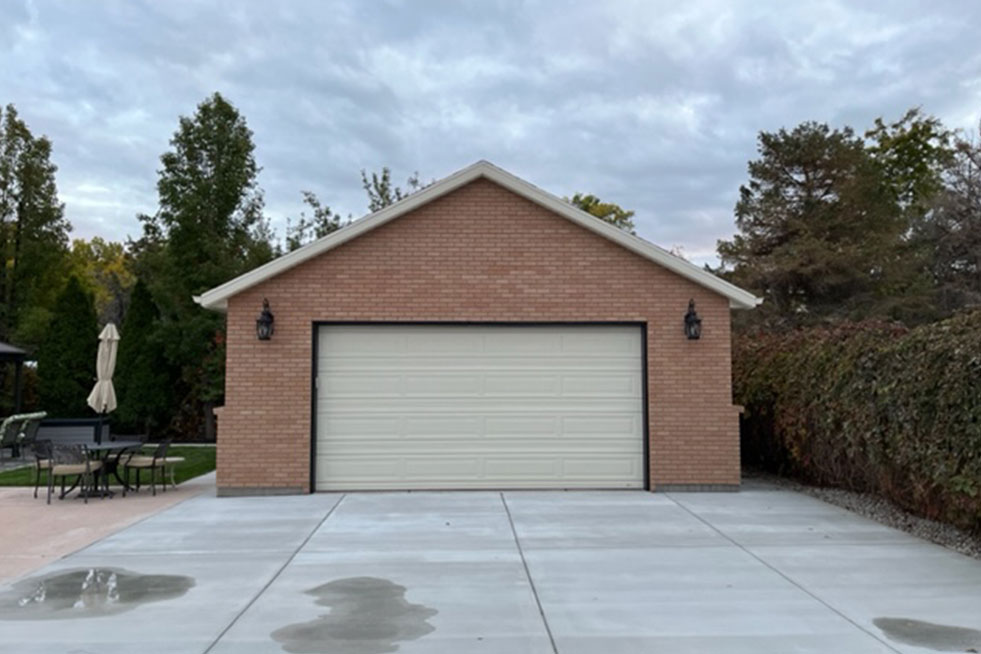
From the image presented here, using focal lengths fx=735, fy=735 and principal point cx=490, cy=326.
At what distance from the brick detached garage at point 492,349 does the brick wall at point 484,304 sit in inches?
0.8

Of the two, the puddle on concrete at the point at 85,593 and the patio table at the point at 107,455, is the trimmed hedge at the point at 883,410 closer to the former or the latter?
the puddle on concrete at the point at 85,593

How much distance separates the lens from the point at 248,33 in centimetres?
1280

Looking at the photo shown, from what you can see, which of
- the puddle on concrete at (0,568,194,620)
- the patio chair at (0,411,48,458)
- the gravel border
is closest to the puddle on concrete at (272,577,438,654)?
the puddle on concrete at (0,568,194,620)

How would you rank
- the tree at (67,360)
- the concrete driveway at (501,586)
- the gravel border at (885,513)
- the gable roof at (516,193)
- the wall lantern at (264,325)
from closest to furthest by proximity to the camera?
the concrete driveway at (501,586) → the gravel border at (885,513) → the wall lantern at (264,325) → the gable roof at (516,193) → the tree at (67,360)

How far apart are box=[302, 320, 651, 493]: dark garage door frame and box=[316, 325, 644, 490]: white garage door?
0.07 m

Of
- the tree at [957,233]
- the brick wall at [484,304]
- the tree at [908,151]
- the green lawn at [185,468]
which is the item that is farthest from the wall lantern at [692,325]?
the tree at [908,151]

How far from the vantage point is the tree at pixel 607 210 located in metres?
41.8

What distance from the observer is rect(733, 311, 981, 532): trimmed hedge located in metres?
6.75

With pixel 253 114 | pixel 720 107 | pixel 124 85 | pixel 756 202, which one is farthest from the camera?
pixel 756 202

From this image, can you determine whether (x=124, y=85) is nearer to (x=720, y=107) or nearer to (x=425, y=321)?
(x=425, y=321)

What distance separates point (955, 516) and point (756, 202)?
24.6 metres

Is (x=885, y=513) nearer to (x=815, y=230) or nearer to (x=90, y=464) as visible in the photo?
(x=90, y=464)

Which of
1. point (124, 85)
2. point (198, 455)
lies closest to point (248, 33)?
point (124, 85)

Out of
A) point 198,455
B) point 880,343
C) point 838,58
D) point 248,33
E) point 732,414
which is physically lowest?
point 198,455
